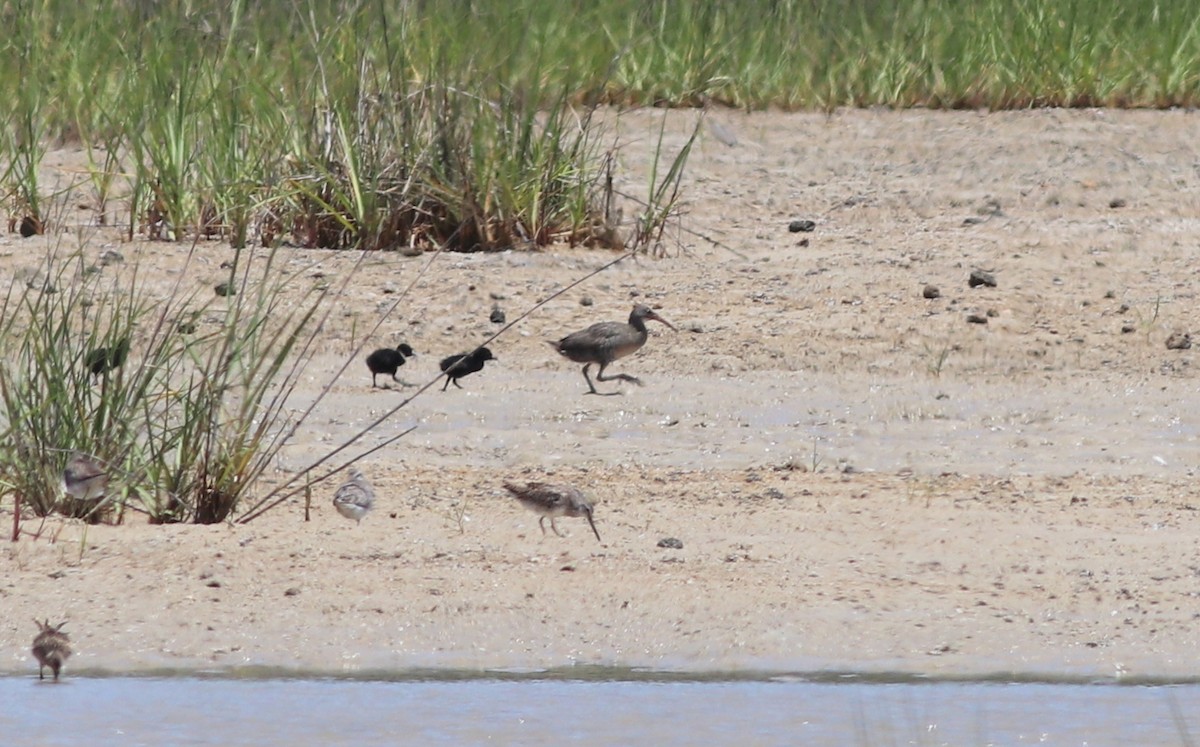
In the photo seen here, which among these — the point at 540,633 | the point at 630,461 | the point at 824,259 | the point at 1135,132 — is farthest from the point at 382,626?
the point at 1135,132

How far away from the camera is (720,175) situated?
12977 mm

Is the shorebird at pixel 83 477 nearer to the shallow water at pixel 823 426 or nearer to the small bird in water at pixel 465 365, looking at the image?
the shallow water at pixel 823 426

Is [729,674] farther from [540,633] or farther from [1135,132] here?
[1135,132]

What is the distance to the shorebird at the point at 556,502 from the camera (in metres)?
6.86

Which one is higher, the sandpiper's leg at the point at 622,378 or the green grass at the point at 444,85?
the green grass at the point at 444,85

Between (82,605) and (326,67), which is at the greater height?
(326,67)

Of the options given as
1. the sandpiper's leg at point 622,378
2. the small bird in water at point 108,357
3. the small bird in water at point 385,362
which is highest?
the small bird in water at point 108,357

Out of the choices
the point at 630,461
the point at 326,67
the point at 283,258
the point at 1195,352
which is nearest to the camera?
the point at 630,461

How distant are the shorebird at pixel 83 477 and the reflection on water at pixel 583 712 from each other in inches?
34.5

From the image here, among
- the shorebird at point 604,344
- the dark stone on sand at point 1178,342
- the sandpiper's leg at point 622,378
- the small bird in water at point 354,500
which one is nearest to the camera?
the small bird in water at point 354,500

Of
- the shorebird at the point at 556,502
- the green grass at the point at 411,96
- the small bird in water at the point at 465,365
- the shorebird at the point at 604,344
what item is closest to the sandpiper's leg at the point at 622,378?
the shorebird at the point at 604,344

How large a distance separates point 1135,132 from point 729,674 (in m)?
8.19

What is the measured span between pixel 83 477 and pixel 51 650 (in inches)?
36.6

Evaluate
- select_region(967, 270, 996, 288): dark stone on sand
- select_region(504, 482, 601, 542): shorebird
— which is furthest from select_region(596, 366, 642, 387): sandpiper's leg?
select_region(504, 482, 601, 542): shorebird
